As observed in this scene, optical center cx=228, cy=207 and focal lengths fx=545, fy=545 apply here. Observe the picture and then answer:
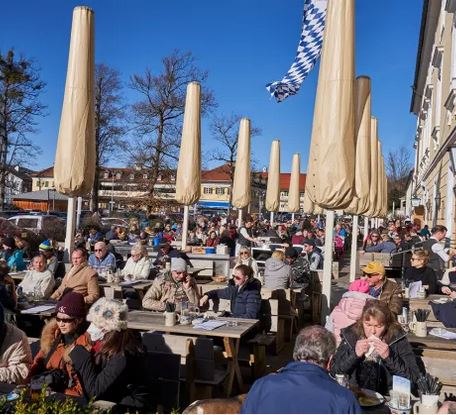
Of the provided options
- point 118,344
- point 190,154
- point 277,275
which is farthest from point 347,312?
point 190,154

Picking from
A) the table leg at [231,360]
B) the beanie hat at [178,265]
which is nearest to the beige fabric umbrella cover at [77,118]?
the beanie hat at [178,265]

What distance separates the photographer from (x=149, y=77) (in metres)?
37.5

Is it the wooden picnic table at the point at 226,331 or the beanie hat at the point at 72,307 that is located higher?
the beanie hat at the point at 72,307

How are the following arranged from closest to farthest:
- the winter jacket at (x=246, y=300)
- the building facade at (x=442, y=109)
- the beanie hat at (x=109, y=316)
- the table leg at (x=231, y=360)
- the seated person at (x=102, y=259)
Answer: the beanie hat at (x=109, y=316) → the table leg at (x=231, y=360) → the winter jacket at (x=246, y=300) → the seated person at (x=102, y=259) → the building facade at (x=442, y=109)

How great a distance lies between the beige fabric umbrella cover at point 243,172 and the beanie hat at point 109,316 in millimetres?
9404

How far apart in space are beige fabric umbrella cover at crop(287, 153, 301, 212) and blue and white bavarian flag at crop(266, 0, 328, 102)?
44.1ft

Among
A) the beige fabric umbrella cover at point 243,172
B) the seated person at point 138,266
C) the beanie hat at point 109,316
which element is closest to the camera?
the beanie hat at point 109,316

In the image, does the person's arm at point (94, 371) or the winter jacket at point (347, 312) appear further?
the winter jacket at point (347, 312)

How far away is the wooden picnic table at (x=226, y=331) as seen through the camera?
5.54m

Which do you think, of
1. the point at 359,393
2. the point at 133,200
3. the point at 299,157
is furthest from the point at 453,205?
the point at 133,200

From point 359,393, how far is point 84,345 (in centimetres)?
211

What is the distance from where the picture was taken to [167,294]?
724cm

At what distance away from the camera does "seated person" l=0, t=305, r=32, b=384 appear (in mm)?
3994

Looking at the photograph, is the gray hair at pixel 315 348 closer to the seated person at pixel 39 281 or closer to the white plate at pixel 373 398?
the white plate at pixel 373 398
